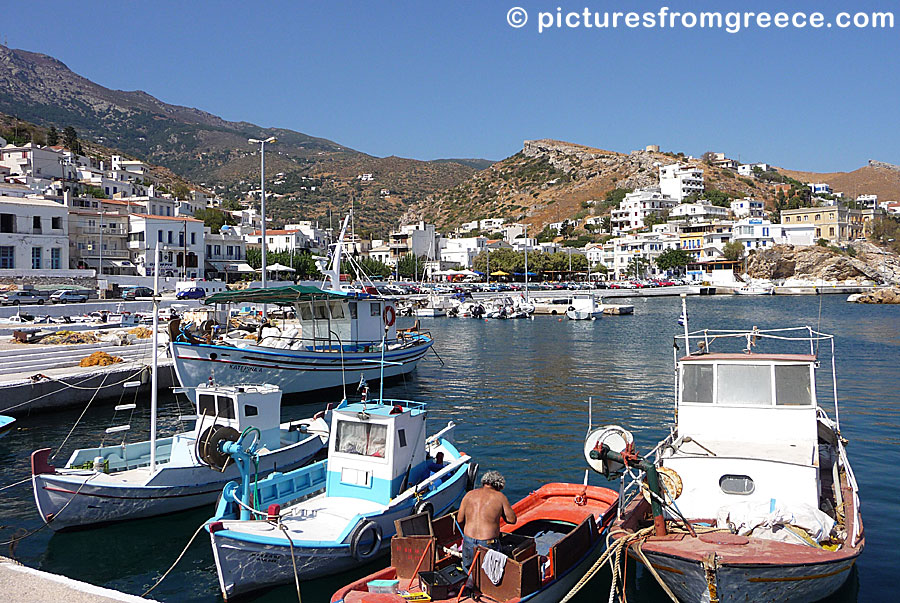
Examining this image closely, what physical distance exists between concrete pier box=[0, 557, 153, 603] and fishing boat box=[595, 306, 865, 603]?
6562 millimetres

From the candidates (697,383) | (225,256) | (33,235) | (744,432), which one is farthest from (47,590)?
(225,256)

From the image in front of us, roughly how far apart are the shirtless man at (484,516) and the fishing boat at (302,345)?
13.8 metres

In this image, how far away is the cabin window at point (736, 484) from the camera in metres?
10.2

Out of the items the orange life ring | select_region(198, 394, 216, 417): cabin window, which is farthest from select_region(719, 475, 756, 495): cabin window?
the orange life ring

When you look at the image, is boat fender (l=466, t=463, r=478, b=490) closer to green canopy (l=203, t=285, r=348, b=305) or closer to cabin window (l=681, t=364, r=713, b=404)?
cabin window (l=681, t=364, r=713, b=404)

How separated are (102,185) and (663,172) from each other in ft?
491

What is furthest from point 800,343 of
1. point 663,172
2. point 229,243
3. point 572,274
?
point 663,172

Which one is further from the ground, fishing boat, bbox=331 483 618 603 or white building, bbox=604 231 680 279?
white building, bbox=604 231 680 279

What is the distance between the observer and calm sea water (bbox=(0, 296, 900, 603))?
11734 millimetres

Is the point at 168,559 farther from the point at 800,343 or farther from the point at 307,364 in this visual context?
the point at 800,343

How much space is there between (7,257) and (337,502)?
203 feet

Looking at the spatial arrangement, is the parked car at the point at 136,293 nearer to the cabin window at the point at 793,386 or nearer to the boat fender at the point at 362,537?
the boat fender at the point at 362,537

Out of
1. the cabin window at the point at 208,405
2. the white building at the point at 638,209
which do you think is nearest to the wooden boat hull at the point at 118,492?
the cabin window at the point at 208,405

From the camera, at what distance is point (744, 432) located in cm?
1164
